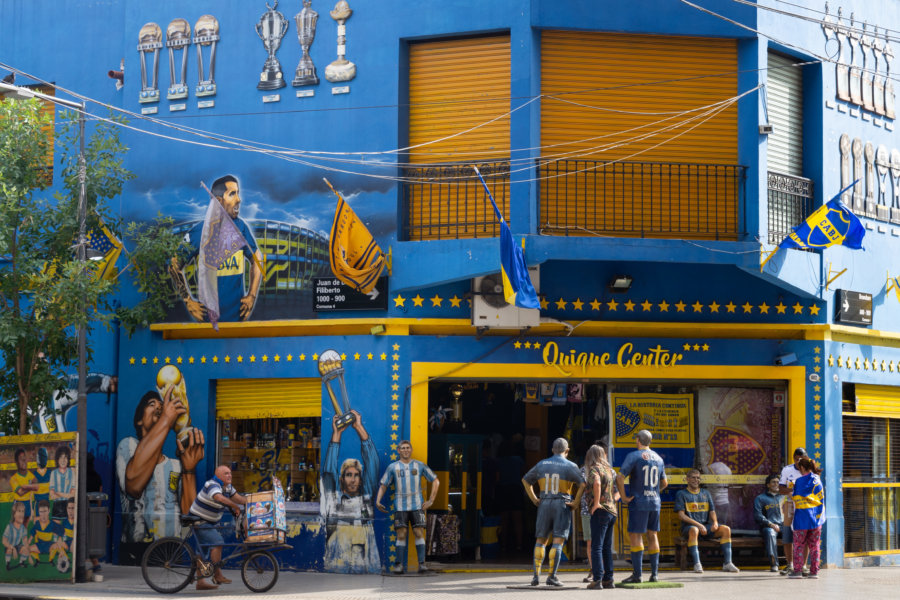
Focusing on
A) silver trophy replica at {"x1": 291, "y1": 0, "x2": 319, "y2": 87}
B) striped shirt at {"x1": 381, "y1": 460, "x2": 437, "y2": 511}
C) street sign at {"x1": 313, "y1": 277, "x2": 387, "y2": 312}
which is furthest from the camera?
silver trophy replica at {"x1": 291, "y1": 0, "x2": 319, "y2": 87}

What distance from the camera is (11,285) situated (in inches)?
663

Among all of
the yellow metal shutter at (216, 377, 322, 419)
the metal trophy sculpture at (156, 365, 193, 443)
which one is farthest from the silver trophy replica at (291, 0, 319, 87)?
the metal trophy sculpture at (156, 365, 193, 443)

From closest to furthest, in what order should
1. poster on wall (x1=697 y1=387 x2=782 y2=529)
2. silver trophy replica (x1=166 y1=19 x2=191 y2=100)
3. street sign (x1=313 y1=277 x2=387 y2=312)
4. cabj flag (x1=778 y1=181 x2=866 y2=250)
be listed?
1. cabj flag (x1=778 y1=181 x2=866 y2=250)
2. street sign (x1=313 y1=277 x2=387 y2=312)
3. poster on wall (x1=697 y1=387 x2=782 y2=529)
4. silver trophy replica (x1=166 y1=19 x2=191 y2=100)

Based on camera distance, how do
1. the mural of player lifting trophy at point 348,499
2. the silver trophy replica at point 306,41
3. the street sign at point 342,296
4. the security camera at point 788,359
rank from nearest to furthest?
the mural of player lifting trophy at point 348,499
the street sign at point 342,296
the security camera at point 788,359
the silver trophy replica at point 306,41

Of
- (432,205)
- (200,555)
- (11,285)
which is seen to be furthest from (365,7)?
(200,555)

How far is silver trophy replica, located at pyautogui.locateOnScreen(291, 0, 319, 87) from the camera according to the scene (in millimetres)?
17844

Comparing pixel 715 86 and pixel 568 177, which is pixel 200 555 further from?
pixel 715 86

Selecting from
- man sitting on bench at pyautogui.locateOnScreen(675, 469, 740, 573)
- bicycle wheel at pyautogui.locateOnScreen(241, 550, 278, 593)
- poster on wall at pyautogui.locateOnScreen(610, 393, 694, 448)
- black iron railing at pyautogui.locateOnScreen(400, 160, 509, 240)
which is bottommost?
bicycle wheel at pyautogui.locateOnScreen(241, 550, 278, 593)

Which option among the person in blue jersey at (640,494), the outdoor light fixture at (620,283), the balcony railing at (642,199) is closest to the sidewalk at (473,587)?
the person in blue jersey at (640,494)

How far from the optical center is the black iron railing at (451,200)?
55.5ft

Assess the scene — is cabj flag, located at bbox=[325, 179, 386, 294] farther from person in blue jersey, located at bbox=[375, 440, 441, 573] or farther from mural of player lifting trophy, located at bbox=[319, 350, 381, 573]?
person in blue jersey, located at bbox=[375, 440, 441, 573]

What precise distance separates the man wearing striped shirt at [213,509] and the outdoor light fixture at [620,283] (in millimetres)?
6034

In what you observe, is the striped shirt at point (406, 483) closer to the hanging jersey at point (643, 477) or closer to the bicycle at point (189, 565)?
the bicycle at point (189, 565)

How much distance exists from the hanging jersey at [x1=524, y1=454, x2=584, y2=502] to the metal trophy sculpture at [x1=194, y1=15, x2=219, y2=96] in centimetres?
795
